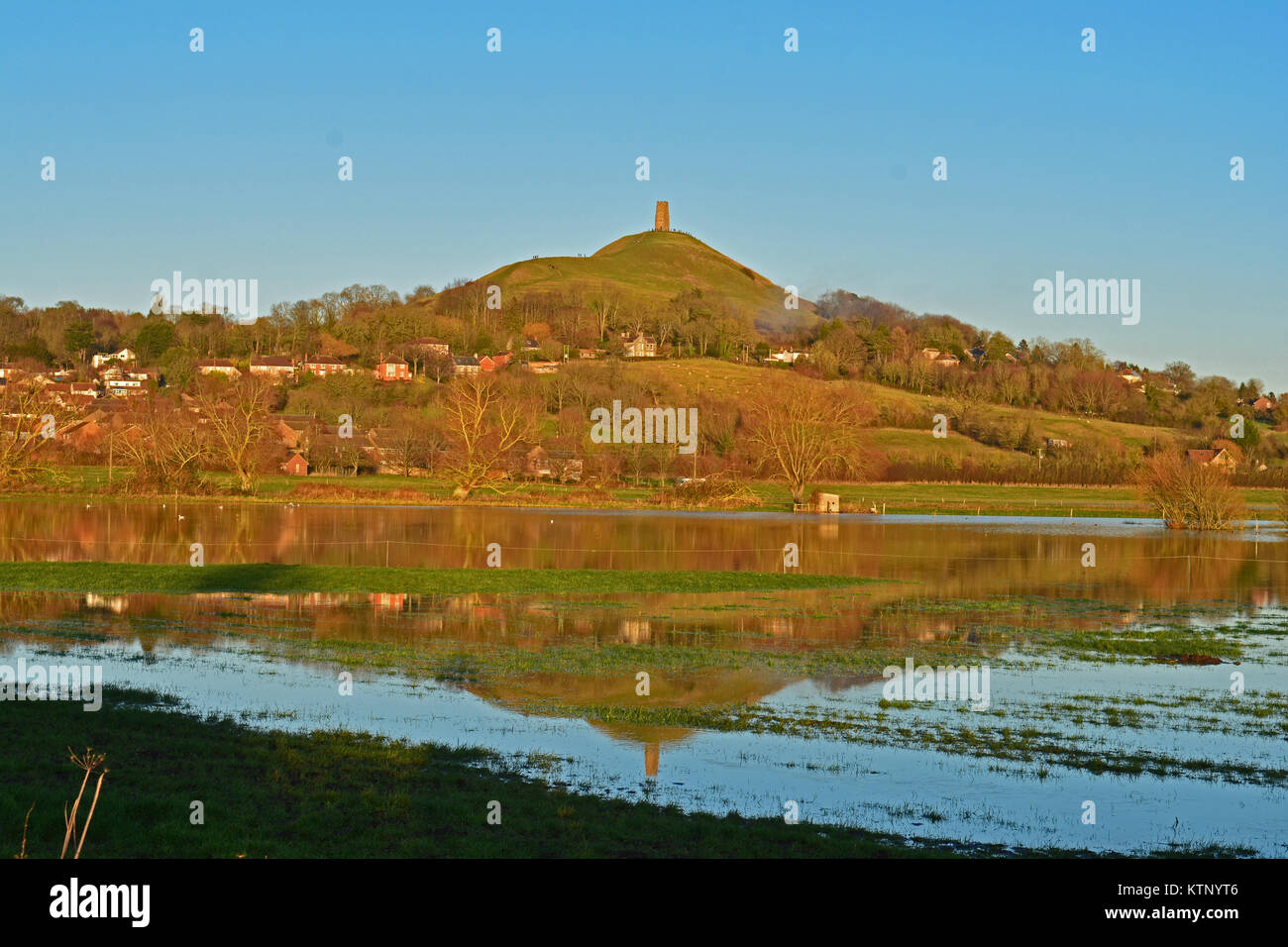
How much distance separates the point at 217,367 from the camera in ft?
528

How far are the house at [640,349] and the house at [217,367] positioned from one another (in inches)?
2463

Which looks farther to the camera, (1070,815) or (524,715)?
(524,715)

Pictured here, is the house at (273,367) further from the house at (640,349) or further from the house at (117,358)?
the house at (640,349)

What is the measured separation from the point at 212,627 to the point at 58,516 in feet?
127

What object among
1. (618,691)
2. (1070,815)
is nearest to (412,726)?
(618,691)

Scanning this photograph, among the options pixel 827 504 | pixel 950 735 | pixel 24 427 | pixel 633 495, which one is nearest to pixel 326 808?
pixel 950 735

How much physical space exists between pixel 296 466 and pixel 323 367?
188ft

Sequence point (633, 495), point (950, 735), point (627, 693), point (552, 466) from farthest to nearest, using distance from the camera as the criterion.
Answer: point (552, 466)
point (633, 495)
point (627, 693)
point (950, 735)

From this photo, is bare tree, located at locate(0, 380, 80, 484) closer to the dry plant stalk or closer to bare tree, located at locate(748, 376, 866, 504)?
bare tree, located at locate(748, 376, 866, 504)

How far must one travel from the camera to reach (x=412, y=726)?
16328 mm

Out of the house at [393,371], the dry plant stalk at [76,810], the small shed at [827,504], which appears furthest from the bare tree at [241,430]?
the dry plant stalk at [76,810]

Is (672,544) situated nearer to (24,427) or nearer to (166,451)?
(166,451)
